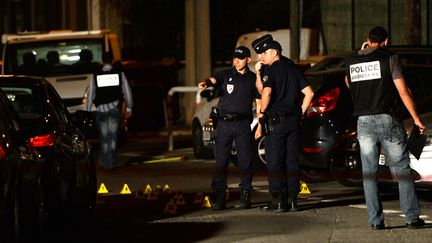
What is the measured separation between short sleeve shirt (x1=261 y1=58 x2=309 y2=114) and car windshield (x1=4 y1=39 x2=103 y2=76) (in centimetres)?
1041

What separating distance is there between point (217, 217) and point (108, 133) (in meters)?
6.27

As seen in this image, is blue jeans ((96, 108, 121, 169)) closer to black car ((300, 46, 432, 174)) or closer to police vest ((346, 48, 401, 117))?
black car ((300, 46, 432, 174))

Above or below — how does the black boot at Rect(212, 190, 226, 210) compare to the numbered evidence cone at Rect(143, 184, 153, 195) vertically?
above

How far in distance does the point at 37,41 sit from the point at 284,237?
12828 millimetres

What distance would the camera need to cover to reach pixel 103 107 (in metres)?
18.2

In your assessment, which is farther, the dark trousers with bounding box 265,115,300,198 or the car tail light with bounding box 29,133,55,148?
the dark trousers with bounding box 265,115,300,198

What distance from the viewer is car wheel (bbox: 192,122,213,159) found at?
19.3 m

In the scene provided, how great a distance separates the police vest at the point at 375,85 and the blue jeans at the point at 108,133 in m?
7.63

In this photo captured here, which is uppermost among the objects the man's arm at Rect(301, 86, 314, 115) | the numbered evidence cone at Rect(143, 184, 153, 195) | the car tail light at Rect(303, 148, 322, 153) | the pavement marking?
the man's arm at Rect(301, 86, 314, 115)

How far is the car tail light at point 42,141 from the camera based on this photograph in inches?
417

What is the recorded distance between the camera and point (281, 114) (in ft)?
40.5

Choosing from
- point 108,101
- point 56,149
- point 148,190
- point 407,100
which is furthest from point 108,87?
point 407,100

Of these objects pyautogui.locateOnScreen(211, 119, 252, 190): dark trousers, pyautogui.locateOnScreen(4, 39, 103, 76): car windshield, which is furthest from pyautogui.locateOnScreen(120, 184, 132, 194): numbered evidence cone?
pyautogui.locateOnScreen(4, 39, 103, 76): car windshield

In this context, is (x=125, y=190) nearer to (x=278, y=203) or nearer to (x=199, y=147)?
(x=278, y=203)
